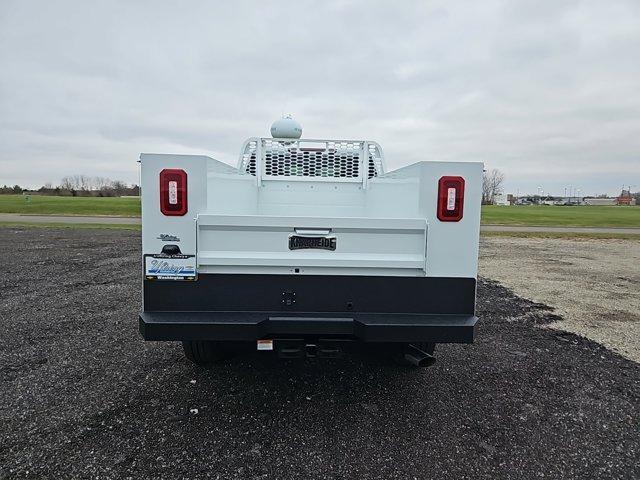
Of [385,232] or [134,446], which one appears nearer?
[134,446]

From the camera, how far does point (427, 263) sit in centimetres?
310

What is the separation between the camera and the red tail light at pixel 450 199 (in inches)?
121

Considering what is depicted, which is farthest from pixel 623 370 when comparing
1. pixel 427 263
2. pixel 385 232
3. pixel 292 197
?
pixel 292 197

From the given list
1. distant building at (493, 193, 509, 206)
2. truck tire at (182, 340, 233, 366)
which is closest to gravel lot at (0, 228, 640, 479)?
truck tire at (182, 340, 233, 366)

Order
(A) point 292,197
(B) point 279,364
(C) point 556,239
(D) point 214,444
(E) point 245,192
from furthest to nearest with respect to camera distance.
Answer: (C) point 556,239 → (A) point 292,197 → (E) point 245,192 → (B) point 279,364 → (D) point 214,444

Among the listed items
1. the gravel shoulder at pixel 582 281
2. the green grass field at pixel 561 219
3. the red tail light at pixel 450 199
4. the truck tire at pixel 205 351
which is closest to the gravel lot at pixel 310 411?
the truck tire at pixel 205 351

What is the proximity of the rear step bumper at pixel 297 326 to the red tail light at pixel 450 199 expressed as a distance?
0.72 m

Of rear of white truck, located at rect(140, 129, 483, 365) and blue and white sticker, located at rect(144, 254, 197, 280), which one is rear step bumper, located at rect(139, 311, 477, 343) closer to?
rear of white truck, located at rect(140, 129, 483, 365)

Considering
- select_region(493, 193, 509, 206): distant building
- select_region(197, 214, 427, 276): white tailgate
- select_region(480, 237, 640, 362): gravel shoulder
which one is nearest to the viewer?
select_region(197, 214, 427, 276): white tailgate

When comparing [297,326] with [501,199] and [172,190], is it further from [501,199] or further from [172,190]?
[501,199]

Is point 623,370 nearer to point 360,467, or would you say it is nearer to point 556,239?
point 360,467

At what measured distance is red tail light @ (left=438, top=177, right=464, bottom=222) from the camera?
10.1 feet

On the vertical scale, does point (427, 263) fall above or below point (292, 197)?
below

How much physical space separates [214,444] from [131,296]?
4868 millimetres
